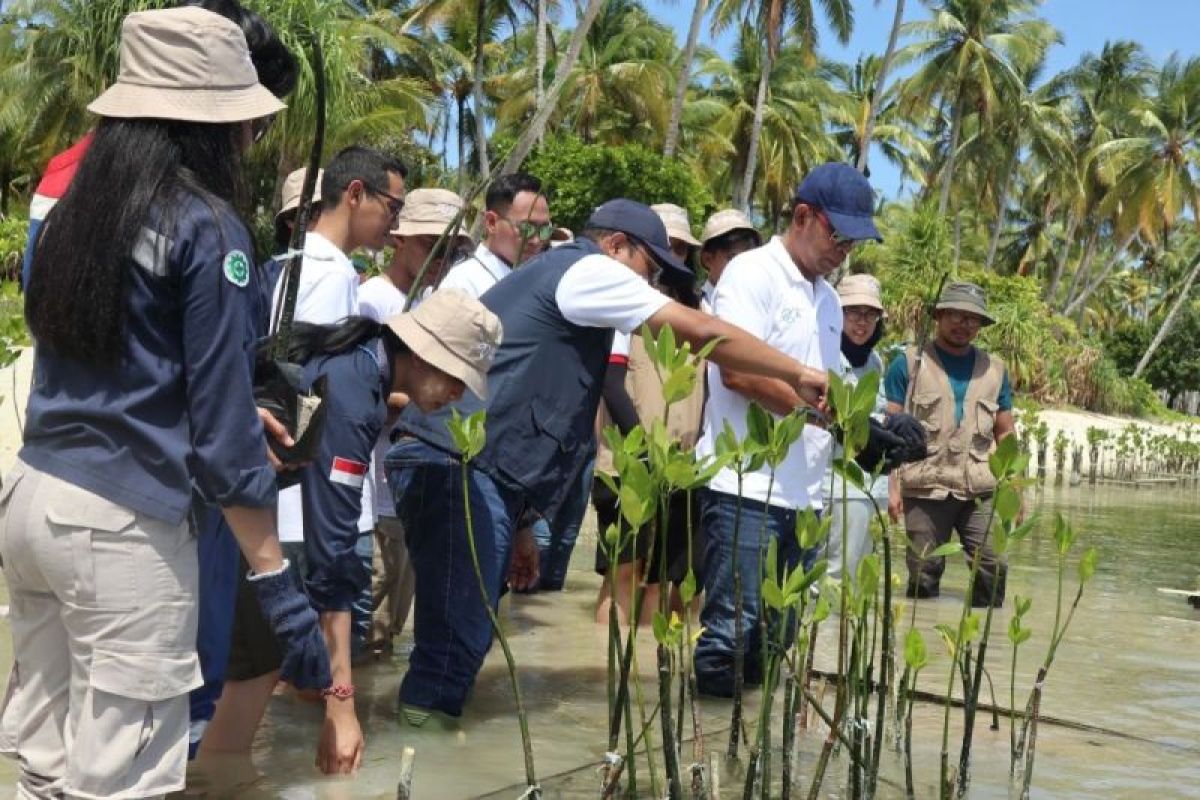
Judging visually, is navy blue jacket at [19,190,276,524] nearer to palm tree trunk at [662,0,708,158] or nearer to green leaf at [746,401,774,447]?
green leaf at [746,401,774,447]

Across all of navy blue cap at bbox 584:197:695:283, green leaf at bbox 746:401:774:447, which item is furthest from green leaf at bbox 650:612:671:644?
navy blue cap at bbox 584:197:695:283

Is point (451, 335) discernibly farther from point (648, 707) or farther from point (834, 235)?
point (648, 707)

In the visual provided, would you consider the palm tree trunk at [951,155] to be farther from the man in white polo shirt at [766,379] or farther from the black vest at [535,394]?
the black vest at [535,394]

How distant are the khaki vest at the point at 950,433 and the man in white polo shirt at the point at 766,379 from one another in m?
3.20

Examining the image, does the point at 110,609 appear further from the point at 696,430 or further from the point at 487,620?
the point at 696,430

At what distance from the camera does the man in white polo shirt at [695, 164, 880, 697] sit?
4906mm

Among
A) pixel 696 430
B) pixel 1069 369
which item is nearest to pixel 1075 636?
pixel 696 430

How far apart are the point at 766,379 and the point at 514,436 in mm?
838

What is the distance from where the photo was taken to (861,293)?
713 centimetres

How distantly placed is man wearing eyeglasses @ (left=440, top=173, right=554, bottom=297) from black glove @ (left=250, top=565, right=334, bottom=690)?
10.9 ft

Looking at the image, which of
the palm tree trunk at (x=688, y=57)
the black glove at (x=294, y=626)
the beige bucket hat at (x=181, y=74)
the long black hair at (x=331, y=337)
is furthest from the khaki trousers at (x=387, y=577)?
the palm tree trunk at (x=688, y=57)

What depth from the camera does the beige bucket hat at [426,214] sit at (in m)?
6.06

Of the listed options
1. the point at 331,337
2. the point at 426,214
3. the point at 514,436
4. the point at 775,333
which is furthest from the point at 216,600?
the point at 426,214

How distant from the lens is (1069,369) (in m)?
40.8
